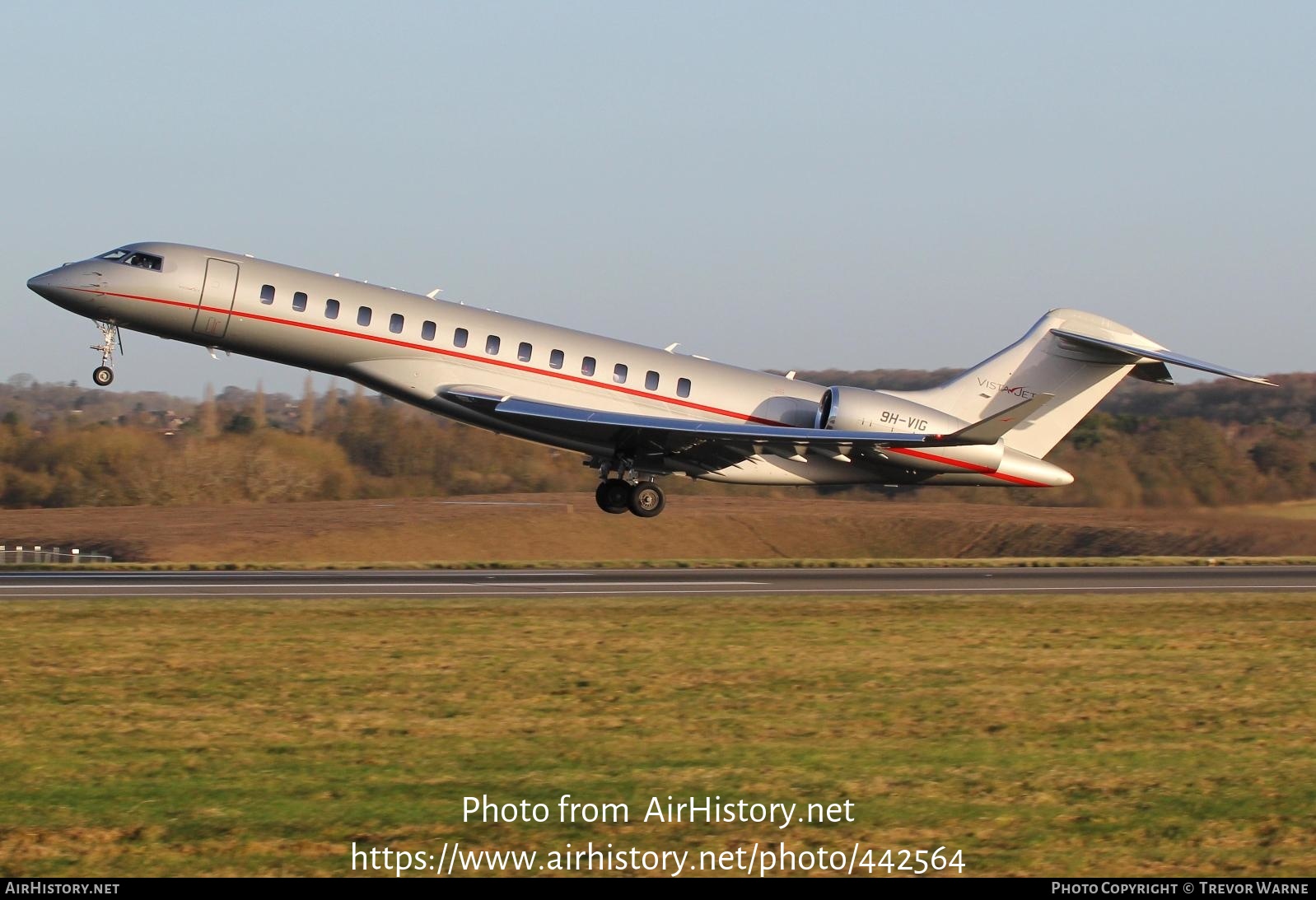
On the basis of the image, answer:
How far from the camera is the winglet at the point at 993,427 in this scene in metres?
23.8

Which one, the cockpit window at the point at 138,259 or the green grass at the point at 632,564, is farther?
the green grass at the point at 632,564

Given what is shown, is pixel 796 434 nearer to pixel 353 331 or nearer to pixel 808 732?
pixel 353 331

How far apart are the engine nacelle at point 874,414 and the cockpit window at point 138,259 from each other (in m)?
Answer: 12.0

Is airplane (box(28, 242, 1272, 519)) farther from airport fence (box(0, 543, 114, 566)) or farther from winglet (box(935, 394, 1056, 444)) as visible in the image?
airport fence (box(0, 543, 114, 566))

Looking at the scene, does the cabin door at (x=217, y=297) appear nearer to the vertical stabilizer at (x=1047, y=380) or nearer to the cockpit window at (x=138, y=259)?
the cockpit window at (x=138, y=259)

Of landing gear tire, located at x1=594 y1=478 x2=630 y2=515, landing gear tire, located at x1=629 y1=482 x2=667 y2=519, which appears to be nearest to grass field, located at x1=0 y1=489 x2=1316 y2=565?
landing gear tire, located at x1=594 y1=478 x2=630 y2=515

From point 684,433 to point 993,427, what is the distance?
536 centimetres

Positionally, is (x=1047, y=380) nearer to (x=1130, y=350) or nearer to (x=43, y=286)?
(x=1130, y=350)

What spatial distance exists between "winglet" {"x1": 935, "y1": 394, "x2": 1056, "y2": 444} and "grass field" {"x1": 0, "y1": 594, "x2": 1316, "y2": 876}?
23.3 feet

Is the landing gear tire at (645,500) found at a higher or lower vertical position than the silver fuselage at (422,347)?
lower

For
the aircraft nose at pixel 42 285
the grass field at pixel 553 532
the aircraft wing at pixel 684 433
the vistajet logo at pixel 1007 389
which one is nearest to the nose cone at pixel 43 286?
the aircraft nose at pixel 42 285

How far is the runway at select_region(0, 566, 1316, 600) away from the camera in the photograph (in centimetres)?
2077

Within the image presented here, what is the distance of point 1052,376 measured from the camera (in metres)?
27.5

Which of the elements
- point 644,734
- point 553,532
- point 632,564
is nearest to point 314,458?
point 553,532
